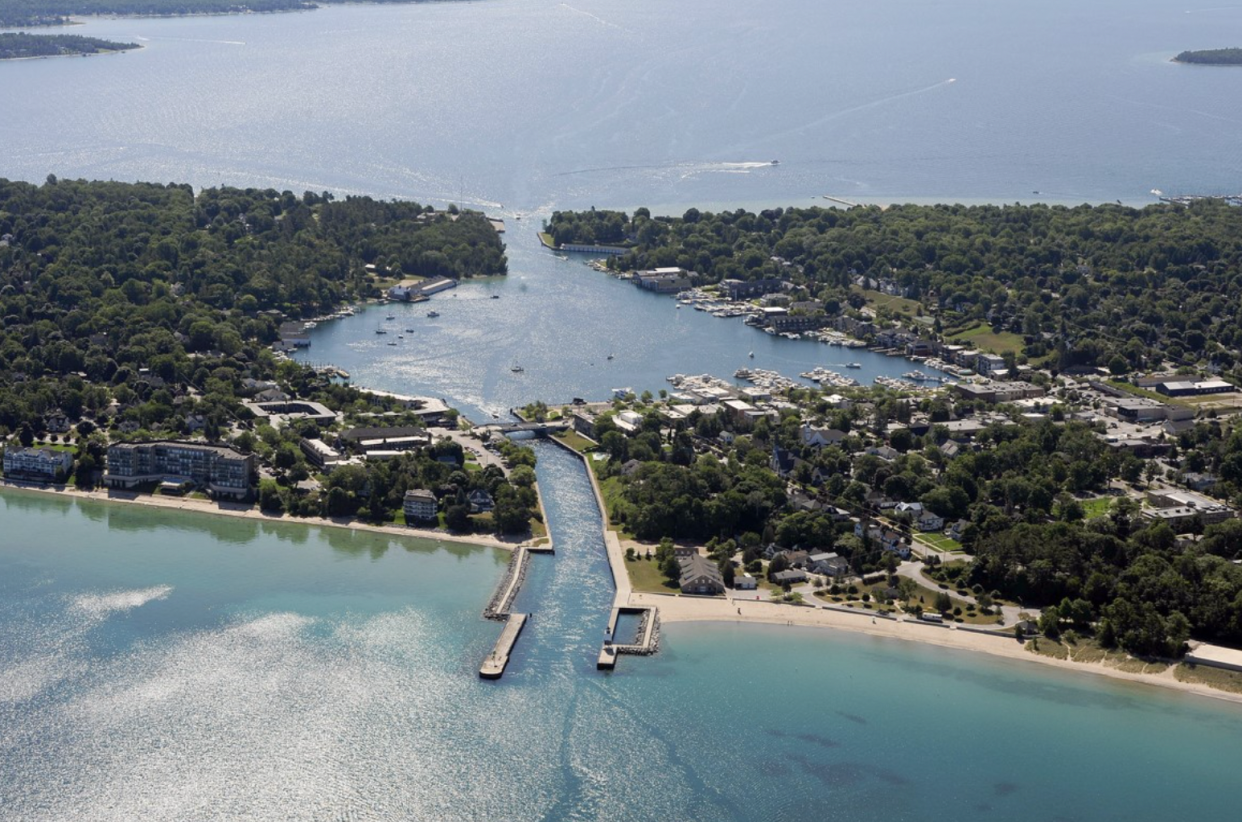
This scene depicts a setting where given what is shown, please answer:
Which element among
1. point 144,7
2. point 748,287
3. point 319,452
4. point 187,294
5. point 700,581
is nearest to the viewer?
point 700,581

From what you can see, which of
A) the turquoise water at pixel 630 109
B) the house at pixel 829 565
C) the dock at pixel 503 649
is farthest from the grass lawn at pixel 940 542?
the turquoise water at pixel 630 109

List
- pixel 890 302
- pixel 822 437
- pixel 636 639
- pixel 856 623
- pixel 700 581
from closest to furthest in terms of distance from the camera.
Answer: pixel 636 639, pixel 856 623, pixel 700 581, pixel 822 437, pixel 890 302

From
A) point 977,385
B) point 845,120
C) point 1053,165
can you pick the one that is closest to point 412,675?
point 977,385

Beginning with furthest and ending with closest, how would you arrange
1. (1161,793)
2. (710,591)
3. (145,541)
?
(145,541), (710,591), (1161,793)

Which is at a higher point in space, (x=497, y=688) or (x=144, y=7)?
(x=144, y=7)

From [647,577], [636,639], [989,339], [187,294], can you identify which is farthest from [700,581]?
[187,294]

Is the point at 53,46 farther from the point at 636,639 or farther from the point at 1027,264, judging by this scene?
the point at 636,639

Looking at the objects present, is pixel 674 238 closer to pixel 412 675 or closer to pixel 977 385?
pixel 977 385

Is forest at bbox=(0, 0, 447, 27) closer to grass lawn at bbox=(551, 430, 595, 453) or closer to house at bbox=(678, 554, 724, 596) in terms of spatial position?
grass lawn at bbox=(551, 430, 595, 453)
